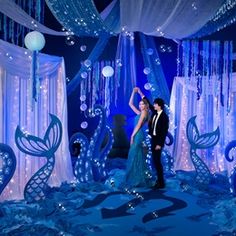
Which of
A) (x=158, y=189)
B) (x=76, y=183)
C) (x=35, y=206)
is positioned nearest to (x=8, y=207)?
(x=35, y=206)

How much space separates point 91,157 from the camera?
19.8 ft

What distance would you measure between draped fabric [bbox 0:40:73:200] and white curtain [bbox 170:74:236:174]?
2377 millimetres

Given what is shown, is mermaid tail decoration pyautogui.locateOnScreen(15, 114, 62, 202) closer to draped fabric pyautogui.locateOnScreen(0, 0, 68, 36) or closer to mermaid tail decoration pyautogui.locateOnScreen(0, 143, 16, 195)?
mermaid tail decoration pyautogui.locateOnScreen(0, 143, 16, 195)

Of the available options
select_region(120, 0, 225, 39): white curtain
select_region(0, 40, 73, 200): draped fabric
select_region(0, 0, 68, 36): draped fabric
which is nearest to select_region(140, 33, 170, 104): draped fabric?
select_region(120, 0, 225, 39): white curtain

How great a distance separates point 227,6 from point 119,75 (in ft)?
8.28

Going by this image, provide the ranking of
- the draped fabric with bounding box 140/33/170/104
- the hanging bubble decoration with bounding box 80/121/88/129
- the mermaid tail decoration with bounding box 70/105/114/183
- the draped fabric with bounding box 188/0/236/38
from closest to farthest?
1. the draped fabric with bounding box 188/0/236/38
2. the mermaid tail decoration with bounding box 70/105/114/183
3. the draped fabric with bounding box 140/33/170/104
4. the hanging bubble decoration with bounding box 80/121/88/129

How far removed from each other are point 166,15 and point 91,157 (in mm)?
2409

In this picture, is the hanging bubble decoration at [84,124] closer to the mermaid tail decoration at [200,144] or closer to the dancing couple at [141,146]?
the dancing couple at [141,146]

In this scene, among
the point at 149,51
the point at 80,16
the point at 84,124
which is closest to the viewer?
the point at 80,16

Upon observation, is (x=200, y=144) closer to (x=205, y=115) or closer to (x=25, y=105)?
(x=205, y=115)

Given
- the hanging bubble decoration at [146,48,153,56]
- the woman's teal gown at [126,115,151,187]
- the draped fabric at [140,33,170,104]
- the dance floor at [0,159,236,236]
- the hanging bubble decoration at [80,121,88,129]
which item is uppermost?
the hanging bubble decoration at [146,48,153,56]

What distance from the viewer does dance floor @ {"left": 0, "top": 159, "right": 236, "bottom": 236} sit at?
378 centimetres

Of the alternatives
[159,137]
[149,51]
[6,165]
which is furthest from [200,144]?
[6,165]

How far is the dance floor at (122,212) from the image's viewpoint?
3783mm
